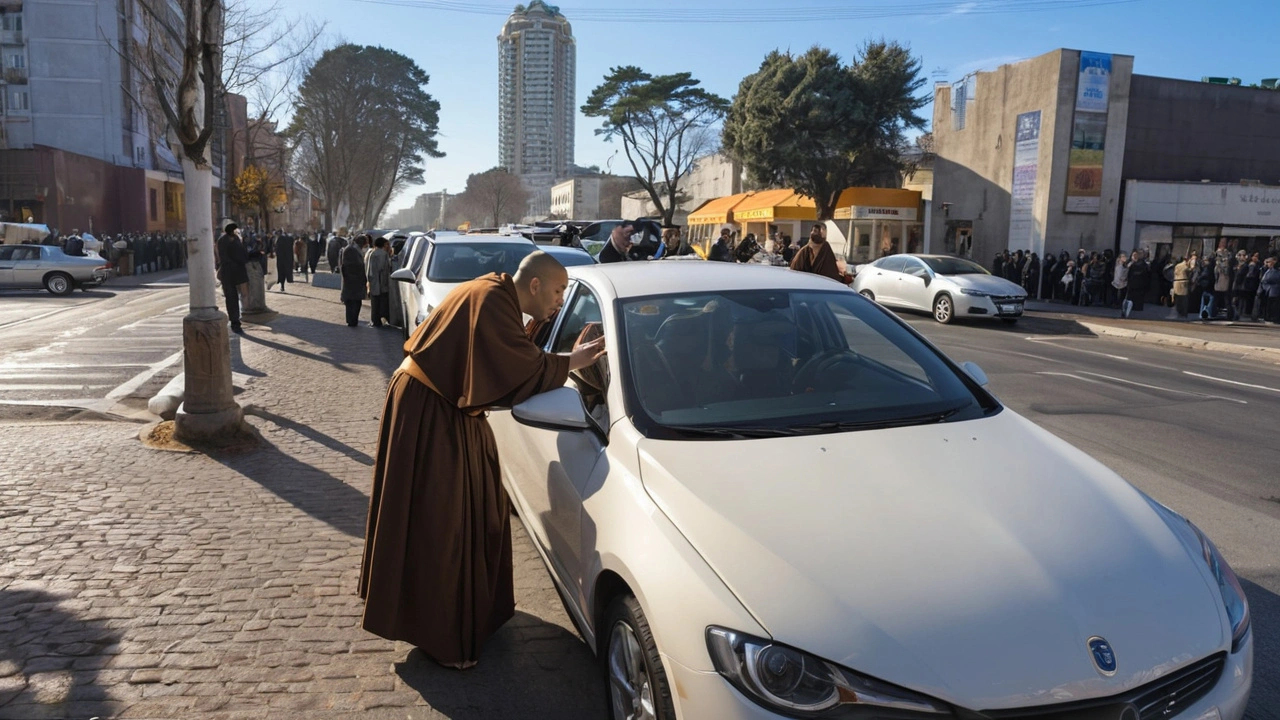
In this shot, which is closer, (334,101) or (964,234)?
(964,234)

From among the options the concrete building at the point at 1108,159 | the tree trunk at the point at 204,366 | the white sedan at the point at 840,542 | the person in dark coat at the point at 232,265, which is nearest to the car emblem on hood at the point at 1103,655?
the white sedan at the point at 840,542

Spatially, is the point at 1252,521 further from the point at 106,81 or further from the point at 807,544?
the point at 106,81

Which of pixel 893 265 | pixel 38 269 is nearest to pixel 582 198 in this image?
pixel 38 269

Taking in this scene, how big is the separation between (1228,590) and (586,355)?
230 centimetres

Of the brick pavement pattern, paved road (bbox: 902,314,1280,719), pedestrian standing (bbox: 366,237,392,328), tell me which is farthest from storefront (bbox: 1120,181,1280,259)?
the brick pavement pattern

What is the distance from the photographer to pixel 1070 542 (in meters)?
2.64

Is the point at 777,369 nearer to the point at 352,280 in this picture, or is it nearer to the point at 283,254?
the point at 352,280

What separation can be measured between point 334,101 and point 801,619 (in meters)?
54.7

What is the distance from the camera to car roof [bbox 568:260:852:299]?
4012mm

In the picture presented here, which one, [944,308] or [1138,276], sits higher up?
[1138,276]

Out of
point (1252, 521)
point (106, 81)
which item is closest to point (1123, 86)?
point (1252, 521)

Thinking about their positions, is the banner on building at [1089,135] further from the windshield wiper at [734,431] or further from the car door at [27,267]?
the car door at [27,267]

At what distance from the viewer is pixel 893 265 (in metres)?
21.6

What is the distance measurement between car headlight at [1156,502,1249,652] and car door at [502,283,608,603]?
1.94 meters
